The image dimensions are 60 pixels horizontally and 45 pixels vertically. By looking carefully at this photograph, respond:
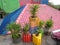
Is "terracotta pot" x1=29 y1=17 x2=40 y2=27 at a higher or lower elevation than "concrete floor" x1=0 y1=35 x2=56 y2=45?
higher

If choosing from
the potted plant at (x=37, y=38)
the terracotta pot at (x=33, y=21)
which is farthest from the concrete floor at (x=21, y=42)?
the terracotta pot at (x=33, y=21)

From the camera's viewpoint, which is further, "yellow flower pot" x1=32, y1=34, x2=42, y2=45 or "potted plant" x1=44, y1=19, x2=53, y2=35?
→ "potted plant" x1=44, y1=19, x2=53, y2=35

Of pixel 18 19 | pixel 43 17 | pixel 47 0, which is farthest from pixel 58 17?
pixel 47 0

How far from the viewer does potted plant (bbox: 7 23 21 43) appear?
2.54 m

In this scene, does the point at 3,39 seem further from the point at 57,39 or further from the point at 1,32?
the point at 57,39

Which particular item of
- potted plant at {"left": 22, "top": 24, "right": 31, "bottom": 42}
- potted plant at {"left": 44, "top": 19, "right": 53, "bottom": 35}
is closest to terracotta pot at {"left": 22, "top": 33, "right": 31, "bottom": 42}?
potted plant at {"left": 22, "top": 24, "right": 31, "bottom": 42}

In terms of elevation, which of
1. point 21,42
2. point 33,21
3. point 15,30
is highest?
point 33,21

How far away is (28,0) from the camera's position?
19.3ft

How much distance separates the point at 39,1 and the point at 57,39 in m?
3.57

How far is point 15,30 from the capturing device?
2.57 m

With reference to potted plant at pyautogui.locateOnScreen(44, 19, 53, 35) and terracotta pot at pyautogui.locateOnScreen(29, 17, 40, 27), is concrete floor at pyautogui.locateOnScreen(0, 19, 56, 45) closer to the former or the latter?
potted plant at pyautogui.locateOnScreen(44, 19, 53, 35)

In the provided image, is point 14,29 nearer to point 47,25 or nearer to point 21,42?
point 21,42

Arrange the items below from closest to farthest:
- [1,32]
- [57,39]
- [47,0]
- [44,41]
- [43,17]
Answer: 1. [57,39]
2. [44,41]
3. [1,32]
4. [43,17]
5. [47,0]

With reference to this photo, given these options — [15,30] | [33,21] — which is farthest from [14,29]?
[33,21]
